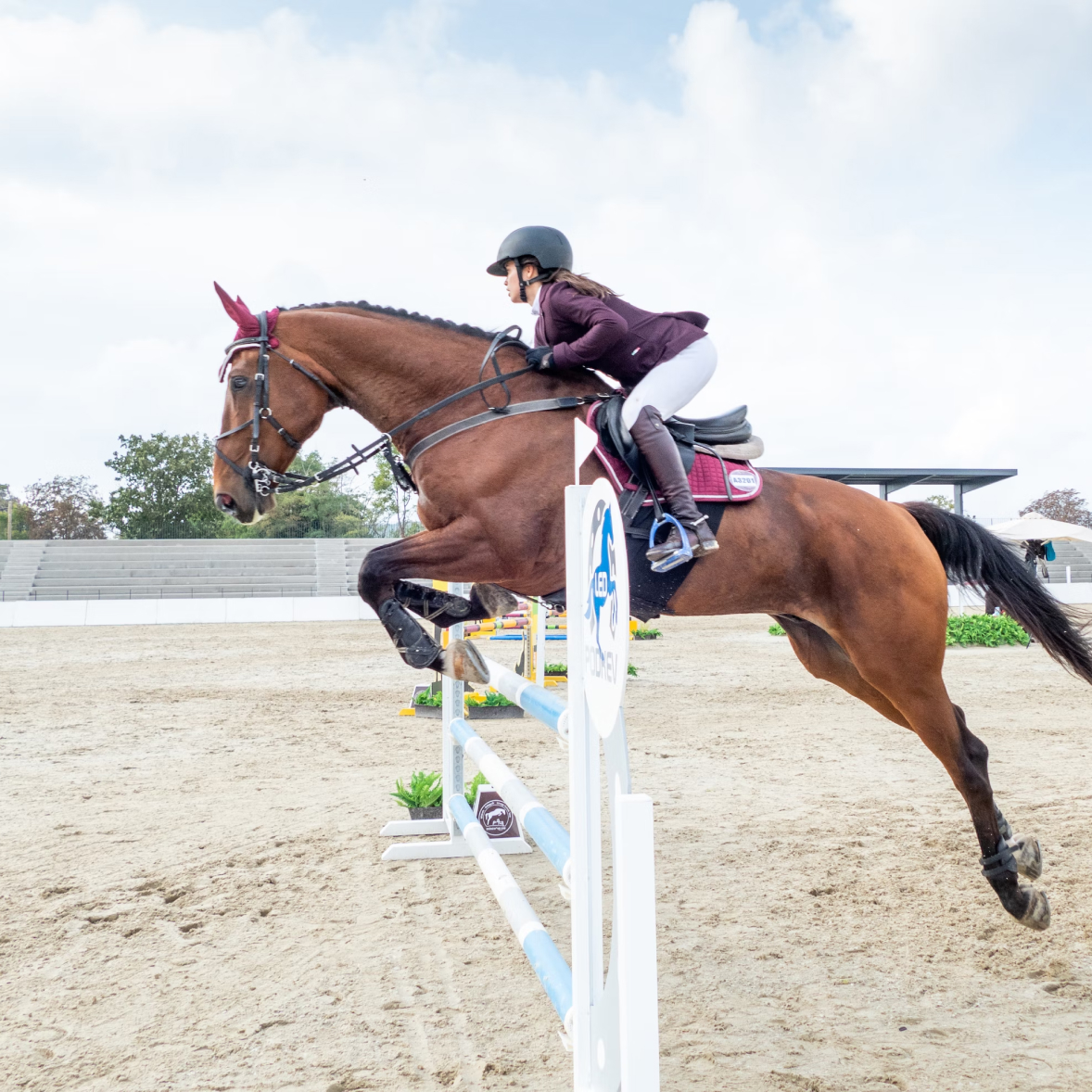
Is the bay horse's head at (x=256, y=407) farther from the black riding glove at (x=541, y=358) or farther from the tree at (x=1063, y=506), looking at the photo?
the tree at (x=1063, y=506)

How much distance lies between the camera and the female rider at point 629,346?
2.61m

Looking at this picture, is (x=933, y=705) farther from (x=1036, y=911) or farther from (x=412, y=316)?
(x=412, y=316)

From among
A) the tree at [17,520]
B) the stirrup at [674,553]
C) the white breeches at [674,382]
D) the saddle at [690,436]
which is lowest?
the stirrup at [674,553]

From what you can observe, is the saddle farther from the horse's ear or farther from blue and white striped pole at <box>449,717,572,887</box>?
the horse's ear

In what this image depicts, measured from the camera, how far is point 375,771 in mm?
5355

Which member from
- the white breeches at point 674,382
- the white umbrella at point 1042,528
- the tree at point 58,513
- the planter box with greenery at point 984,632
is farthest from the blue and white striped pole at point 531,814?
the tree at point 58,513

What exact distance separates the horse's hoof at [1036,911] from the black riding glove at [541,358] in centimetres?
222

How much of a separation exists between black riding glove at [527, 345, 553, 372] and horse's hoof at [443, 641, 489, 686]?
0.91m


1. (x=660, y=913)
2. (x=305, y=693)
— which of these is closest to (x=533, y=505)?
(x=660, y=913)

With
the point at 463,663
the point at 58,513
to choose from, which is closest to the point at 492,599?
the point at 463,663

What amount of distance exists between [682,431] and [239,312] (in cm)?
154

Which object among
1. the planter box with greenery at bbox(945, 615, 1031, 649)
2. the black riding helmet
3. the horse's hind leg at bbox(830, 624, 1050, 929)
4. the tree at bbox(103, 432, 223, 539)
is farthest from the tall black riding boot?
the tree at bbox(103, 432, 223, 539)

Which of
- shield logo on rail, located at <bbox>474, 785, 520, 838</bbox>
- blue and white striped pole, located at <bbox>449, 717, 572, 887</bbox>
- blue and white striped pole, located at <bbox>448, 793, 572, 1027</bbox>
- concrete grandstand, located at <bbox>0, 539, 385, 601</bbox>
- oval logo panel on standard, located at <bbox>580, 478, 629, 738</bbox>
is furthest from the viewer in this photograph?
concrete grandstand, located at <bbox>0, 539, 385, 601</bbox>

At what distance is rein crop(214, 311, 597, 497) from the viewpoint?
9.17 ft
